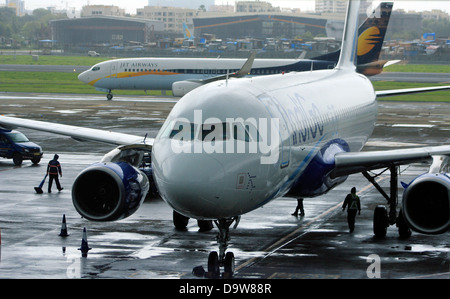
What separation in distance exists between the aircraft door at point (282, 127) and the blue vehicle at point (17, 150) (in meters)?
22.0

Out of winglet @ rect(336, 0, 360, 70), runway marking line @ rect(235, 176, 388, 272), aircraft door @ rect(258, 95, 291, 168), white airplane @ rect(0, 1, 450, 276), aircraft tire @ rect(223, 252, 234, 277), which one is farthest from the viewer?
winglet @ rect(336, 0, 360, 70)

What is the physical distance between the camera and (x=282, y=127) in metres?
19.0

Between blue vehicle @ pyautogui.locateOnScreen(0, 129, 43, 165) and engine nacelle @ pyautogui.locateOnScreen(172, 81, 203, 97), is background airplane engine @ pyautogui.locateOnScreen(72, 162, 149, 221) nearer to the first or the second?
blue vehicle @ pyautogui.locateOnScreen(0, 129, 43, 165)

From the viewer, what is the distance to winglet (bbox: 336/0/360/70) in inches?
1318

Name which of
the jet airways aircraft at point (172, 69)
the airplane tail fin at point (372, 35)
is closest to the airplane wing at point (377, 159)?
the airplane tail fin at point (372, 35)

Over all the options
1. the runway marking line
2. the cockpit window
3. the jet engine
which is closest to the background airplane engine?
the jet engine

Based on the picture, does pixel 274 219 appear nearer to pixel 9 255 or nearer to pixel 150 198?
pixel 150 198

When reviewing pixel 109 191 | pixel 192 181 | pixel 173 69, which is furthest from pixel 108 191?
pixel 173 69

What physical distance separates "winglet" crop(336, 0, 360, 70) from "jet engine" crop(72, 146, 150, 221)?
1594cm

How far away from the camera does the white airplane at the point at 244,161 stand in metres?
16.2

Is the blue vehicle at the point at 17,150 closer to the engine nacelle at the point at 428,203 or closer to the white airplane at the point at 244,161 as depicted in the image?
the white airplane at the point at 244,161

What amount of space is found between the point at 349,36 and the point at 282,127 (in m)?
16.0
